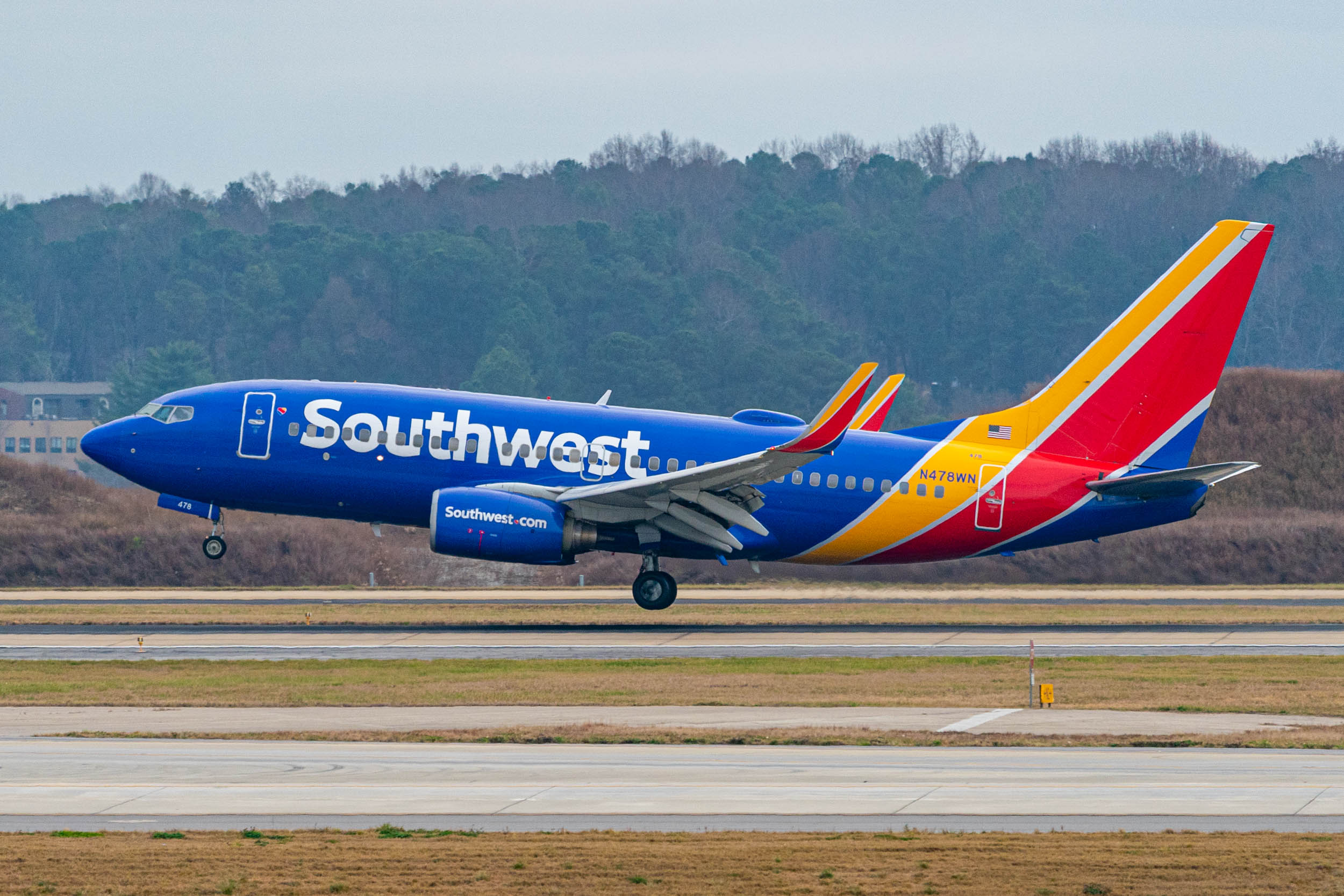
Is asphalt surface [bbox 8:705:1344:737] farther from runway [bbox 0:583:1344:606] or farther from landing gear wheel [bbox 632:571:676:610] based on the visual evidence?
runway [bbox 0:583:1344:606]

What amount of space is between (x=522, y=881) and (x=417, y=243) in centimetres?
13006

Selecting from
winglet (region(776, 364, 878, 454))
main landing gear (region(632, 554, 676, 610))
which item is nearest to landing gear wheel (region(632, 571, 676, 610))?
main landing gear (region(632, 554, 676, 610))

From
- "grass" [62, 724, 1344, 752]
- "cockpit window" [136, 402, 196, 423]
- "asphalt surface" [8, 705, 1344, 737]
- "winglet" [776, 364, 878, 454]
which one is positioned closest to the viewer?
"grass" [62, 724, 1344, 752]

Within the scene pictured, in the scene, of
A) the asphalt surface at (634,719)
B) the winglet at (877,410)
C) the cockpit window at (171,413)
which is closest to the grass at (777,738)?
the asphalt surface at (634,719)

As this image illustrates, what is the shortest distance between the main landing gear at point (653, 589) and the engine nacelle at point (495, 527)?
3.61 meters

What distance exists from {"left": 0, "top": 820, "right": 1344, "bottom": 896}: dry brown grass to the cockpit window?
24.5 m

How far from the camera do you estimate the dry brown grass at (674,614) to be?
40.4m

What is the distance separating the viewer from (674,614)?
42375 mm

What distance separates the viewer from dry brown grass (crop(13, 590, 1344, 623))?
40406 millimetres

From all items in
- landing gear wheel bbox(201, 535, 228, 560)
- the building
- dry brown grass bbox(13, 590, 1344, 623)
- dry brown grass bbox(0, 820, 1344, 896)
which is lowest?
dry brown grass bbox(0, 820, 1344, 896)

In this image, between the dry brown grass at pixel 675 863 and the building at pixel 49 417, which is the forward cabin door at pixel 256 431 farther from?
the building at pixel 49 417

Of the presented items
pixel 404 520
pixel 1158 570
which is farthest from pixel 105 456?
pixel 1158 570

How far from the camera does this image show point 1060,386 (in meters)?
40.8

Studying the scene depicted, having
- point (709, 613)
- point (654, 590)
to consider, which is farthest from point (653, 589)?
point (709, 613)
